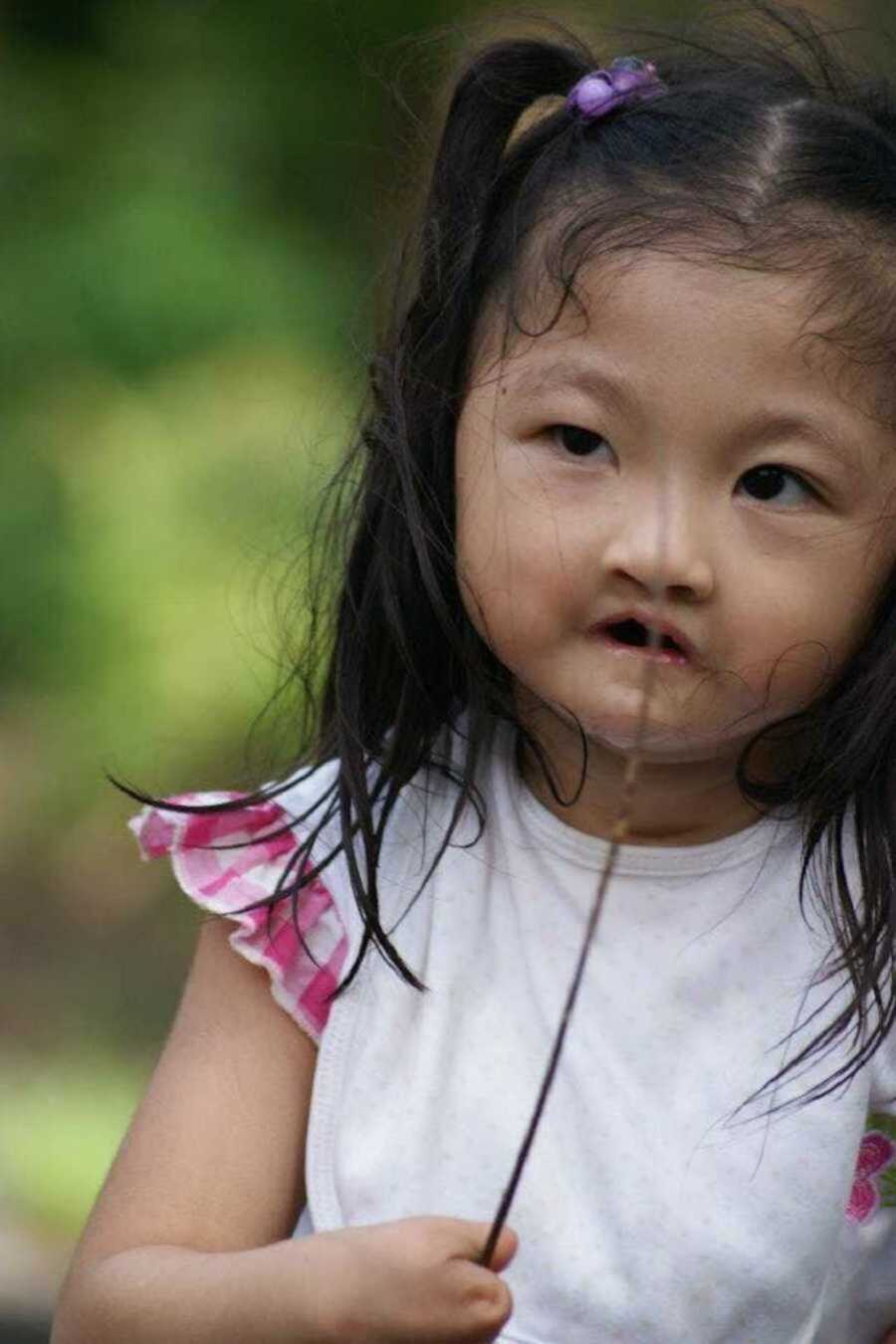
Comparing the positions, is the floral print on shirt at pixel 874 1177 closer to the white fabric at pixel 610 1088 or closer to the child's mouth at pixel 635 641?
the white fabric at pixel 610 1088

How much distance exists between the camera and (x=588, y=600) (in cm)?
139

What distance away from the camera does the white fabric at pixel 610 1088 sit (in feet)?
4.84

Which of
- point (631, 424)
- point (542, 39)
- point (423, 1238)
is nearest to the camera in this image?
point (423, 1238)

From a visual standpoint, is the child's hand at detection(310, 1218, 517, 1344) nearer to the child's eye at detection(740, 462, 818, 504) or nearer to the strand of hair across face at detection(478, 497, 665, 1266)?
the strand of hair across face at detection(478, 497, 665, 1266)

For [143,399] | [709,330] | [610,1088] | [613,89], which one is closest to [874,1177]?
[610,1088]

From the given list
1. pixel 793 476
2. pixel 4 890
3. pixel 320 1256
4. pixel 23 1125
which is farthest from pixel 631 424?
pixel 4 890

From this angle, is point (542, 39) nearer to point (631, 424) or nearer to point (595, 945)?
point (631, 424)

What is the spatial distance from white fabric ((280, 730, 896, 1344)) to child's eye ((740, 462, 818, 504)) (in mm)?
243

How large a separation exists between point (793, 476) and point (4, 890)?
2054mm

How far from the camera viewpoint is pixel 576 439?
1407mm

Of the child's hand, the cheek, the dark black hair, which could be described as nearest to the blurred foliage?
the dark black hair

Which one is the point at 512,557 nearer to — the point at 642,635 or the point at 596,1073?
the point at 642,635

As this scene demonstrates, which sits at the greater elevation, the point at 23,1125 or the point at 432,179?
the point at 432,179

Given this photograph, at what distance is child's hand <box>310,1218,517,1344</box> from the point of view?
1182mm
